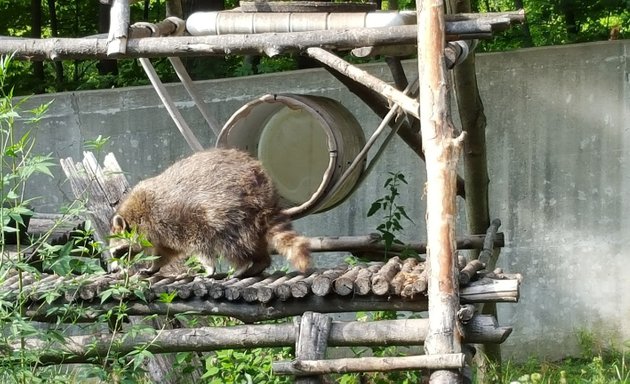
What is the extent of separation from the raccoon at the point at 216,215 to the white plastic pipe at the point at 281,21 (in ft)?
2.60

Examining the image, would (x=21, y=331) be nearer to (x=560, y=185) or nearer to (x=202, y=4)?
(x=560, y=185)

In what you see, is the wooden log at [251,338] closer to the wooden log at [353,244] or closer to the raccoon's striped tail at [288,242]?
the raccoon's striped tail at [288,242]

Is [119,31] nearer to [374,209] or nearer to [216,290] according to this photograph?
[216,290]

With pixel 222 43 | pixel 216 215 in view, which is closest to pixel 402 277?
pixel 216 215

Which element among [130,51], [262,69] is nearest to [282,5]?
[130,51]

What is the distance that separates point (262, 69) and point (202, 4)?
973 mm

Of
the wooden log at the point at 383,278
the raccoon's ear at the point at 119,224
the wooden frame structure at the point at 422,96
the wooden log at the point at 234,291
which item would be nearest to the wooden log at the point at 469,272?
the wooden frame structure at the point at 422,96

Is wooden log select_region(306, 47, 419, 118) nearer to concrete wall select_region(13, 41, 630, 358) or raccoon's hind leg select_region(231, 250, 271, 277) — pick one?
raccoon's hind leg select_region(231, 250, 271, 277)

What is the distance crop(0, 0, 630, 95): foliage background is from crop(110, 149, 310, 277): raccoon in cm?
447

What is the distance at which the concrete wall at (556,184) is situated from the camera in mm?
8914

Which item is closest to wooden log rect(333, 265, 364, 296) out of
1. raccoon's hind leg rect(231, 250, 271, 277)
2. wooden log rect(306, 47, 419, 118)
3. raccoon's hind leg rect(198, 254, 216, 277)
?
wooden log rect(306, 47, 419, 118)

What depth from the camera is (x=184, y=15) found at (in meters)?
11.8

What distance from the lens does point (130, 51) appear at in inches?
242

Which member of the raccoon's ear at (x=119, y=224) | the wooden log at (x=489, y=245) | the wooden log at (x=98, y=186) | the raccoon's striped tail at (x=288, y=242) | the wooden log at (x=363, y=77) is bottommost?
the wooden log at (x=489, y=245)
